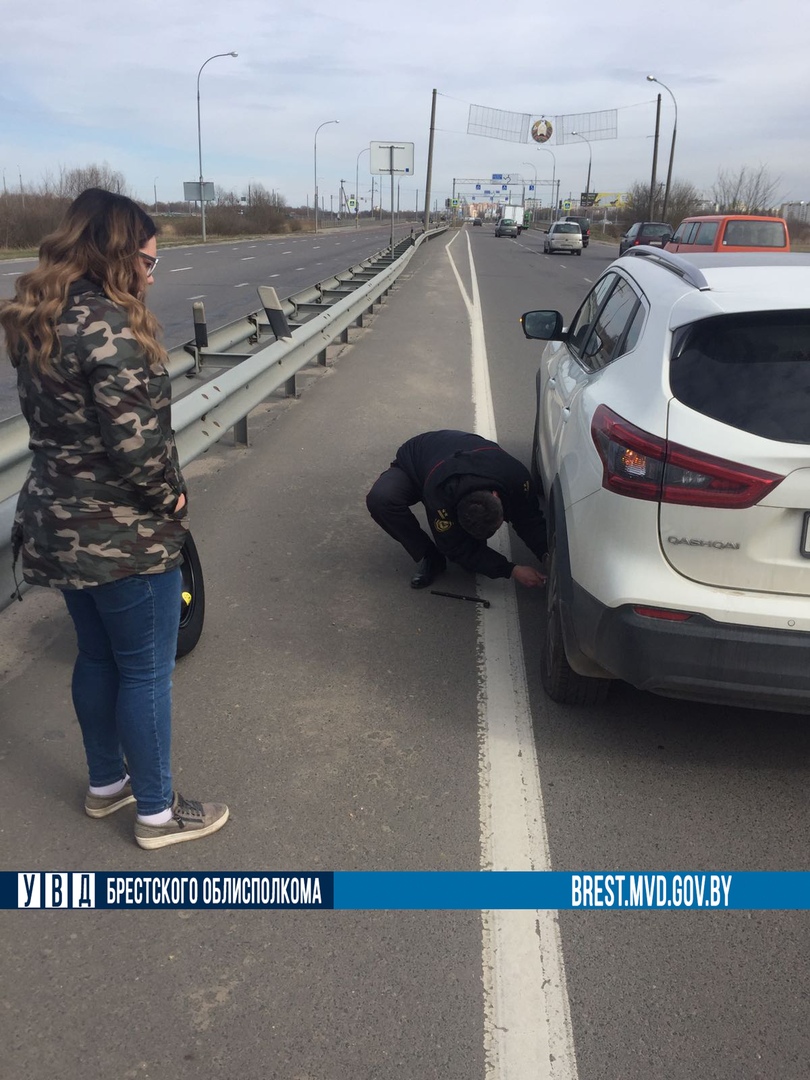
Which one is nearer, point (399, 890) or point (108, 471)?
point (108, 471)

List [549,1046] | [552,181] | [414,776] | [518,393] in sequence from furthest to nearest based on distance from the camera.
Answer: [552,181] → [518,393] → [414,776] → [549,1046]

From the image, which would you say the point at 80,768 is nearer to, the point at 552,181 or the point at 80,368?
the point at 80,368

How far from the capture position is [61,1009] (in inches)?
93.1

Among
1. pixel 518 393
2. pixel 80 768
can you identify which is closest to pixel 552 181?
pixel 518 393

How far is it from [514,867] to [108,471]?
67.4 inches

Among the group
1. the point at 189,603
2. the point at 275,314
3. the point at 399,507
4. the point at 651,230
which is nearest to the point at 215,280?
the point at 275,314

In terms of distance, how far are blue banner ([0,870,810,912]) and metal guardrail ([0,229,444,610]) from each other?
1.14m

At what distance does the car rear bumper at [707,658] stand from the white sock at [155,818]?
5.01 feet

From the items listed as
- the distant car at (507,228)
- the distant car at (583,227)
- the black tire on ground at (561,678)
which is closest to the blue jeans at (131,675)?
the black tire on ground at (561,678)

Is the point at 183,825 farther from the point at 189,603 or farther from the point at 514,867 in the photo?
the point at 189,603

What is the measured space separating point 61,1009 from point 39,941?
11.5 inches

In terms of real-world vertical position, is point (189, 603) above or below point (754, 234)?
below

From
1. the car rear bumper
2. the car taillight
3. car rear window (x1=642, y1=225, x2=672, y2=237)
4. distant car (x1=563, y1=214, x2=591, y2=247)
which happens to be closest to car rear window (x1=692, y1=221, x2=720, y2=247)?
car rear window (x1=642, y1=225, x2=672, y2=237)

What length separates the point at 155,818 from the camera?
117 inches
